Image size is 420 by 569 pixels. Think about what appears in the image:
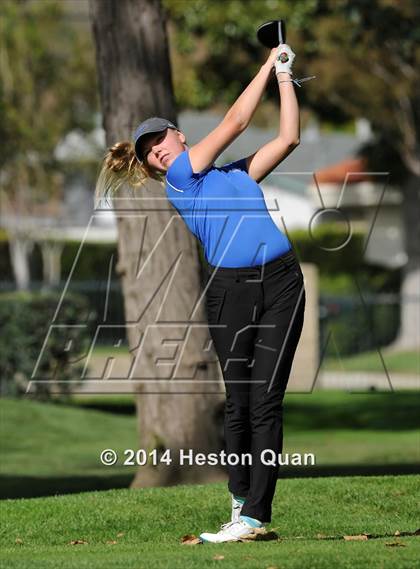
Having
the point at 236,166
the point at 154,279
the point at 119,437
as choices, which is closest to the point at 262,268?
the point at 236,166

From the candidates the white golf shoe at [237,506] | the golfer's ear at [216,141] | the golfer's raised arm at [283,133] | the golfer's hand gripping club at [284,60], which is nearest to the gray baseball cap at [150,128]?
the golfer's ear at [216,141]

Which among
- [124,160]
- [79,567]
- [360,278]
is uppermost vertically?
[124,160]

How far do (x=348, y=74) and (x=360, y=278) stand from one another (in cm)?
854

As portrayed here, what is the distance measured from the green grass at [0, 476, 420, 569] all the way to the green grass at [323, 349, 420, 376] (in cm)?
1476

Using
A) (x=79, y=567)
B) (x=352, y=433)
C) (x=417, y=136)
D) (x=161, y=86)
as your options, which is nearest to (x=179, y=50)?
(x=417, y=136)

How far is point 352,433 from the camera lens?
1802 cm

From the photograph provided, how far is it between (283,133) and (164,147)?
618 millimetres

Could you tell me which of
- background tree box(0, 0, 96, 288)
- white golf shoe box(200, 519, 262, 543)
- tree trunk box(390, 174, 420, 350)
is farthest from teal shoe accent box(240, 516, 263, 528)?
background tree box(0, 0, 96, 288)

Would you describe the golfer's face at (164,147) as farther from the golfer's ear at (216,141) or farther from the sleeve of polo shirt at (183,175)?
the golfer's ear at (216,141)

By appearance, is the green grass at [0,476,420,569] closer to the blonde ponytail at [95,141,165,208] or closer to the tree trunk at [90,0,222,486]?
the tree trunk at [90,0,222,486]

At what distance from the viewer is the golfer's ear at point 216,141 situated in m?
6.87

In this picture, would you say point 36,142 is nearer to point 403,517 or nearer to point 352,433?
point 352,433

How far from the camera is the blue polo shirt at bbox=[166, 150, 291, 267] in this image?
6.91 meters

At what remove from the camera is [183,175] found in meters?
6.99
